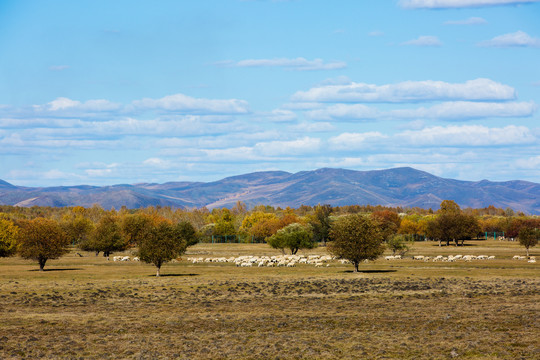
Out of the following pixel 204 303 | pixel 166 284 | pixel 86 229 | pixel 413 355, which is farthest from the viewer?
pixel 86 229

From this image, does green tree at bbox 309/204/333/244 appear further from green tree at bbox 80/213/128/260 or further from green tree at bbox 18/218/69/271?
green tree at bbox 18/218/69/271

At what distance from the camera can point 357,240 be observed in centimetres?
7612

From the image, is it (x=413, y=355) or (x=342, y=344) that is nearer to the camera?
(x=413, y=355)

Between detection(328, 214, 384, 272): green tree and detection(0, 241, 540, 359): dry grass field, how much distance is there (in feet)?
19.4

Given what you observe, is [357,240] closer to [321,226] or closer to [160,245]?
[160,245]

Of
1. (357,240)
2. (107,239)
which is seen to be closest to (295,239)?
(107,239)

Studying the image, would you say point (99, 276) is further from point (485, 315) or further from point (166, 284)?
point (485, 315)

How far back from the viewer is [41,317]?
41.4m

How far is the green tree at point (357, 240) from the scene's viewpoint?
7600 centimetres

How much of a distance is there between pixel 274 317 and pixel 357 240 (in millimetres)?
36209

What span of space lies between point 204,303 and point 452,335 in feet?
71.4

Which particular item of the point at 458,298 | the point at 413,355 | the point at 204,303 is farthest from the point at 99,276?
the point at 413,355

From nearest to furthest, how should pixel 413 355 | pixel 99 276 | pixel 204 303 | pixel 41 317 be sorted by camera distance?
pixel 413 355 → pixel 41 317 → pixel 204 303 → pixel 99 276

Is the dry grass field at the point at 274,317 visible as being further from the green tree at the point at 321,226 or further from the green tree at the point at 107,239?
the green tree at the point at 321,226
